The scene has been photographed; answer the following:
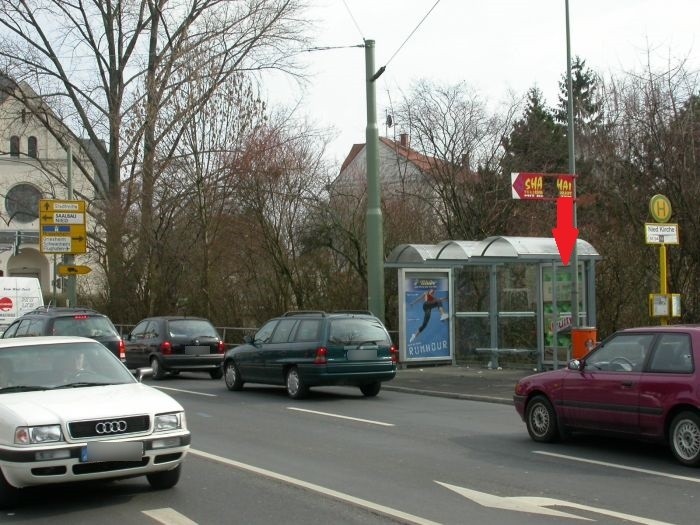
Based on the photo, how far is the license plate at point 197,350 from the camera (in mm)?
21594

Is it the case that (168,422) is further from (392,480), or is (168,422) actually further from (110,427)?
(392,480)

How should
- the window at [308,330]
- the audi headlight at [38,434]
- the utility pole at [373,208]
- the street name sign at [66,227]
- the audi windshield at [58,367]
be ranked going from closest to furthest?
the audi headlight at [38,434] < the audi windshield at [58,367] < the window at [308,330] < the utility pole at [373,208] < the street name sign at [66,227]

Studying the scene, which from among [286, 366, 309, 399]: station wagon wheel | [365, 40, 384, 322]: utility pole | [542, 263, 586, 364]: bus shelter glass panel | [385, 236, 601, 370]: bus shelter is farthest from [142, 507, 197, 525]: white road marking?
[365, 40, 384, 322]: utility pole

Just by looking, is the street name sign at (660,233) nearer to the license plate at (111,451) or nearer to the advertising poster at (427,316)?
the advertising poster at (427,316)

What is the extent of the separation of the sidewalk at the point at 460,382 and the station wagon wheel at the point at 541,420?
4232mm

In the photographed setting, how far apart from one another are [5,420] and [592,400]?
21.0 ft

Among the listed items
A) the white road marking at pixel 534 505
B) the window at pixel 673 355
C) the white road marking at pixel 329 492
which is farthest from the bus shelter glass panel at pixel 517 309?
the white road marking at pixel 534 505

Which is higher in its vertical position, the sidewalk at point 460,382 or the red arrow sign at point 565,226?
the red arrow sign at point 565,226

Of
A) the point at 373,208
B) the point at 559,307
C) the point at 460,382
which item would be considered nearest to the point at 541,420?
the point at 460,382

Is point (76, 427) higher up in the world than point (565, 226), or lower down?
lower down

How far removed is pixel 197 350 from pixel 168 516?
1458cm

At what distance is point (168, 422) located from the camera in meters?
7.86

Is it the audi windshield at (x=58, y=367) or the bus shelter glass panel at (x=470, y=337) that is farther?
the bus shelter glass panel at (x=470, y=337)

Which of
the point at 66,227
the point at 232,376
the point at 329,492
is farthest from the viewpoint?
the point at 66,227
